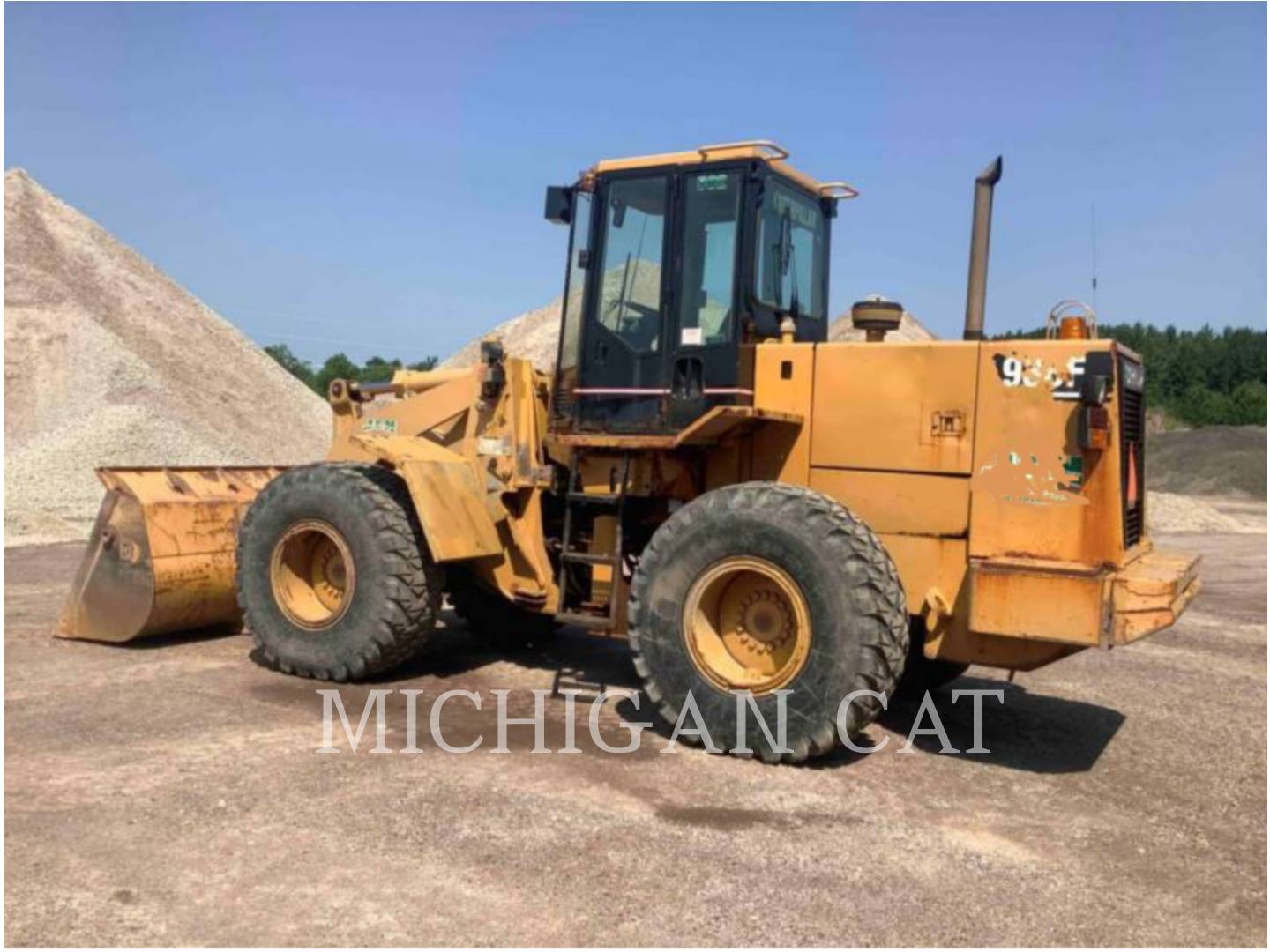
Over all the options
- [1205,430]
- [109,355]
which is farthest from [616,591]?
[1205,430]

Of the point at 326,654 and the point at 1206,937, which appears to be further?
the point at 326,654

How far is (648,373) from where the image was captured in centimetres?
645

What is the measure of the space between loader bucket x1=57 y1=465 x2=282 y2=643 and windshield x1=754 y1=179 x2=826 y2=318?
4307 millimetres

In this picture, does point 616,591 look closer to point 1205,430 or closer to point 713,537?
point 713,537

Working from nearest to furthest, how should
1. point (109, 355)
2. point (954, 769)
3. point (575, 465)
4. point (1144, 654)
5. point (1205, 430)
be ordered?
1. point (954, 769)
2. point (575, 465)
3. point (1144, 654)
4. point (109, 355)
5. point (1205, 430)

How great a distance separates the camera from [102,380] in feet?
70.6

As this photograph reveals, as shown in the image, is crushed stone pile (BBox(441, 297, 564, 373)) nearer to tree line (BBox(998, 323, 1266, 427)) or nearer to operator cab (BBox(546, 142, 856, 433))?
operator cab (BBox(546, 142, 856, 433))

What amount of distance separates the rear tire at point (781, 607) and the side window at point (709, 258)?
1.02 meters

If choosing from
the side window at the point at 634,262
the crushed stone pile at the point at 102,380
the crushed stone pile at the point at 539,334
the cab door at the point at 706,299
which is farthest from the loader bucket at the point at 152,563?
the crushed stone pile at the point at 539,334

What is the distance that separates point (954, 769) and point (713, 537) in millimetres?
1654

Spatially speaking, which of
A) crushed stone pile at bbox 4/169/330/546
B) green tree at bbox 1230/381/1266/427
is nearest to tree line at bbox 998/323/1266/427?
green tree at bbox 1230/381/1266/427

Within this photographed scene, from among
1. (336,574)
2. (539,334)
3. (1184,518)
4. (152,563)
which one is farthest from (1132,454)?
(539,334)

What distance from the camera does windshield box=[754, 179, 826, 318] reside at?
21.2ft

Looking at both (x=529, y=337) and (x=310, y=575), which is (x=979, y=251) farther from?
(x=529, y=337)
